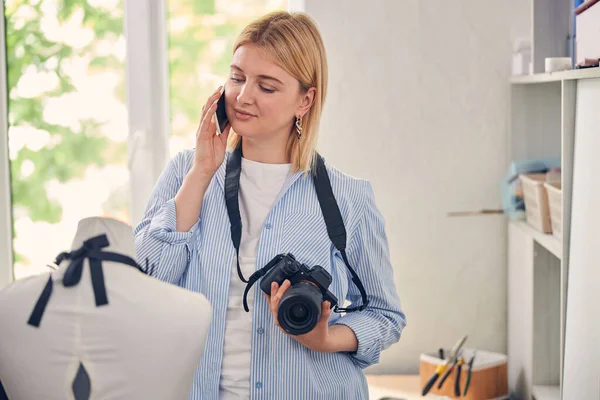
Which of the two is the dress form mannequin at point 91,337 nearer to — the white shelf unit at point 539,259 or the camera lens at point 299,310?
the camera lens at point 299,310

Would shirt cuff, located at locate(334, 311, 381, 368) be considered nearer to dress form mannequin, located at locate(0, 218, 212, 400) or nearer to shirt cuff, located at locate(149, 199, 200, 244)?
shirt cuff, located at locate(149, 199, 200, 244)

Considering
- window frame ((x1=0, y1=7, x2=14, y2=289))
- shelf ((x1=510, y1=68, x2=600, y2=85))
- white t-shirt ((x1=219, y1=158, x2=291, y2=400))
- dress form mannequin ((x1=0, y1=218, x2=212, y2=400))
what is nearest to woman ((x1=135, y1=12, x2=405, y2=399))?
white t-shirt ((x1=219, y1=158, x2=291, y2=400))

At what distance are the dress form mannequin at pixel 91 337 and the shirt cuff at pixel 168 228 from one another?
1.60ft

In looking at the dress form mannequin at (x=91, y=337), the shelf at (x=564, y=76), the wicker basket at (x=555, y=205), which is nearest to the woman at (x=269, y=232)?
the dress form mannequin at (x=91, y=337)

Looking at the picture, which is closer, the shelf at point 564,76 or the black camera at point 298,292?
the black camera at point 298,292

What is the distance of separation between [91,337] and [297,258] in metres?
0.65

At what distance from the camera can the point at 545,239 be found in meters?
2.27

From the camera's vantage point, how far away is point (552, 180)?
2354 mm

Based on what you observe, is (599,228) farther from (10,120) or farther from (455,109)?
(10,120)

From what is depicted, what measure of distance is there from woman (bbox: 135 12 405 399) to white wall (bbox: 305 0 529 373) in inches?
47.8

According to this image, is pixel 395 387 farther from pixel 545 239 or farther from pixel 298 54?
Answer: pixel 298 54

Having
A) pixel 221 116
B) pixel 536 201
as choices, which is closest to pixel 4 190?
pixel 221 116

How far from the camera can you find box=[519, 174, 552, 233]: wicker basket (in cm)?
235

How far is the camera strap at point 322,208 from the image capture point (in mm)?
1531
